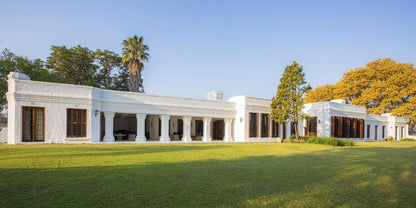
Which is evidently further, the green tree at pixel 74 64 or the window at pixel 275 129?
the green tree at pixel 74 64

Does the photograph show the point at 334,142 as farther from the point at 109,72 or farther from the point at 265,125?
the point at 109,72

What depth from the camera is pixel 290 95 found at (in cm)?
1972

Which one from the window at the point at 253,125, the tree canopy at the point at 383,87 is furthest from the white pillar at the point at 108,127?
the tree canopy at the point at 383,87

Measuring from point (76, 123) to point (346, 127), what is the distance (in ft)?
86.8

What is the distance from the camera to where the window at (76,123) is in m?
14.4

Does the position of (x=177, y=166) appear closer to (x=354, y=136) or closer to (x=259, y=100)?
(x=259, y=100)

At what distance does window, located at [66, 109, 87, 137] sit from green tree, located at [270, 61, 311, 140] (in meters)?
15.1

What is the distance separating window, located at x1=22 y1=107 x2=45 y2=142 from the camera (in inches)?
528

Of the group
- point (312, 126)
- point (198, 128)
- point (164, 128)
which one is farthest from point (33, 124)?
point (312, 126)

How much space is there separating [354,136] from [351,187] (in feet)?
83.0

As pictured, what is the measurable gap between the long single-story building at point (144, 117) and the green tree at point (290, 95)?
1.81m

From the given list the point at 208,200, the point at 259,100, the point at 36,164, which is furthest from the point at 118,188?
the point at 259,100

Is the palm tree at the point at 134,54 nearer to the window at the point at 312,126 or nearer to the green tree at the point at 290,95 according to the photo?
the green tree at the point at 290,95

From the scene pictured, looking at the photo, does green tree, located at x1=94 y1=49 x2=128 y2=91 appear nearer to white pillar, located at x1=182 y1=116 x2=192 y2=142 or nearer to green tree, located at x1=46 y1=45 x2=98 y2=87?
green tree, located at x1=46 y1=45 x2=98 y2=87
